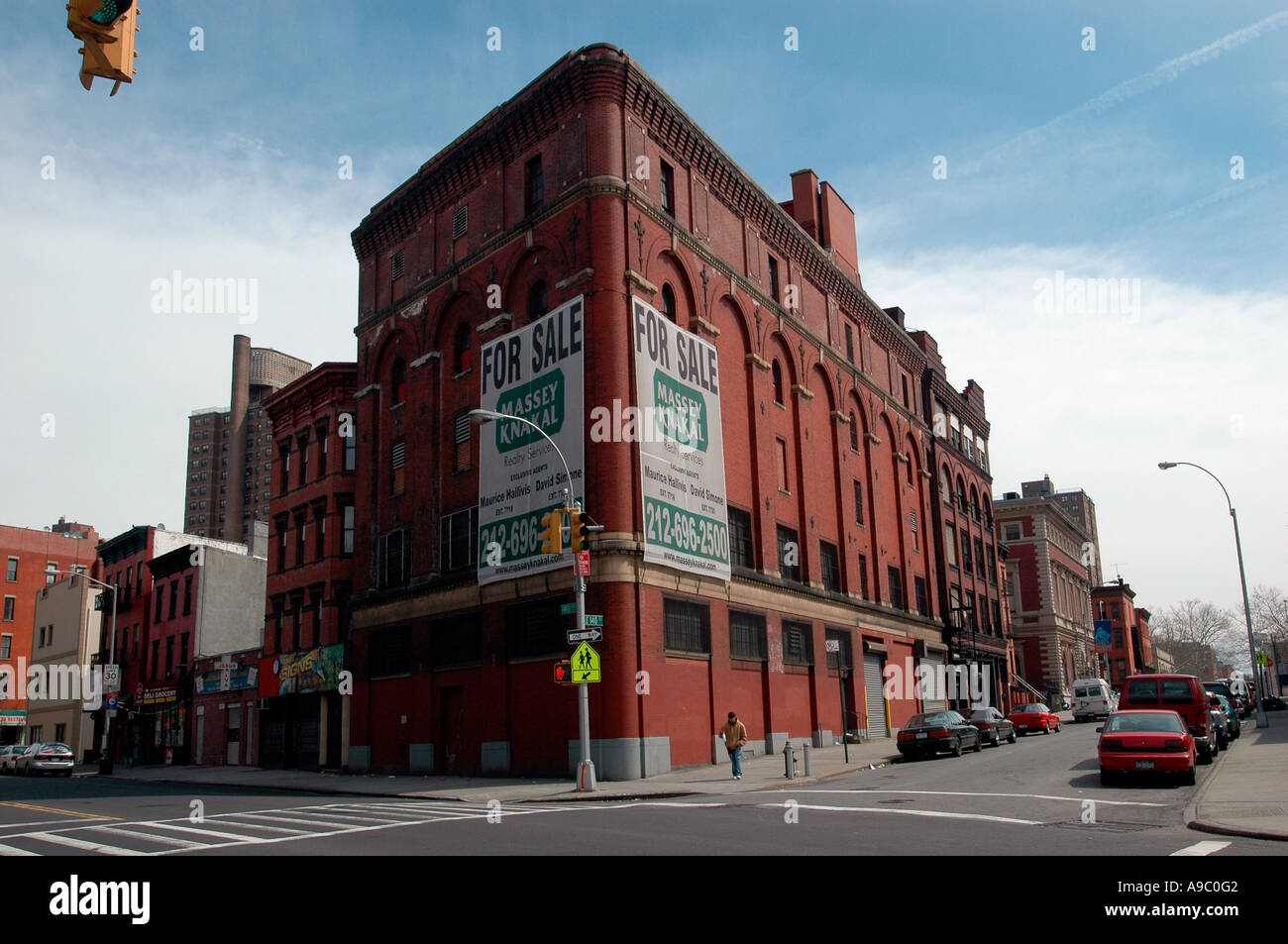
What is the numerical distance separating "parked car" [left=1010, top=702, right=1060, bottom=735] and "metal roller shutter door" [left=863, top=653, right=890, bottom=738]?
586 centimetres

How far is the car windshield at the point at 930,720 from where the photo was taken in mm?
31219

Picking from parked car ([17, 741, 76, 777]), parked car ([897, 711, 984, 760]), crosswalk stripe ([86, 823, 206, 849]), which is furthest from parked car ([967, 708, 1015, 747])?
parked car ([17, 741, 76, 777])

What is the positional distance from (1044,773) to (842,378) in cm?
2589

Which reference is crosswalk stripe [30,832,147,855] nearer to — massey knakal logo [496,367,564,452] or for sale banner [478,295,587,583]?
for sale banner [478,295,587,583]

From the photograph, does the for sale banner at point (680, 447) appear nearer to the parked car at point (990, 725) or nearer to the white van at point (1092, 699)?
the parked car at point (990, 725)

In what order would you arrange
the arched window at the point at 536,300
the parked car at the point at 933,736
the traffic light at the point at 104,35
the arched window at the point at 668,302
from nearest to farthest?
the traffic light at the point at 104,35 < the parked car at the point at 933,736 < the arched window at the point at 536,300 < the arched window at the point at 668,302

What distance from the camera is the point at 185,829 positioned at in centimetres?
1642

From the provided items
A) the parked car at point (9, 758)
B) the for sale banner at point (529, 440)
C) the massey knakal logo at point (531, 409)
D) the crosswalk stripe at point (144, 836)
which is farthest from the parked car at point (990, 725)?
the parked car at point (9, 758)

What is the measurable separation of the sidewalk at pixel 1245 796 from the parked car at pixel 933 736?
7368mm

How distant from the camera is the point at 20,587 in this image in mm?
83438

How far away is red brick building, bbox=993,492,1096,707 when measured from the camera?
79375 millimetres

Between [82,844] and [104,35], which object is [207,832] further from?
[104,35]
